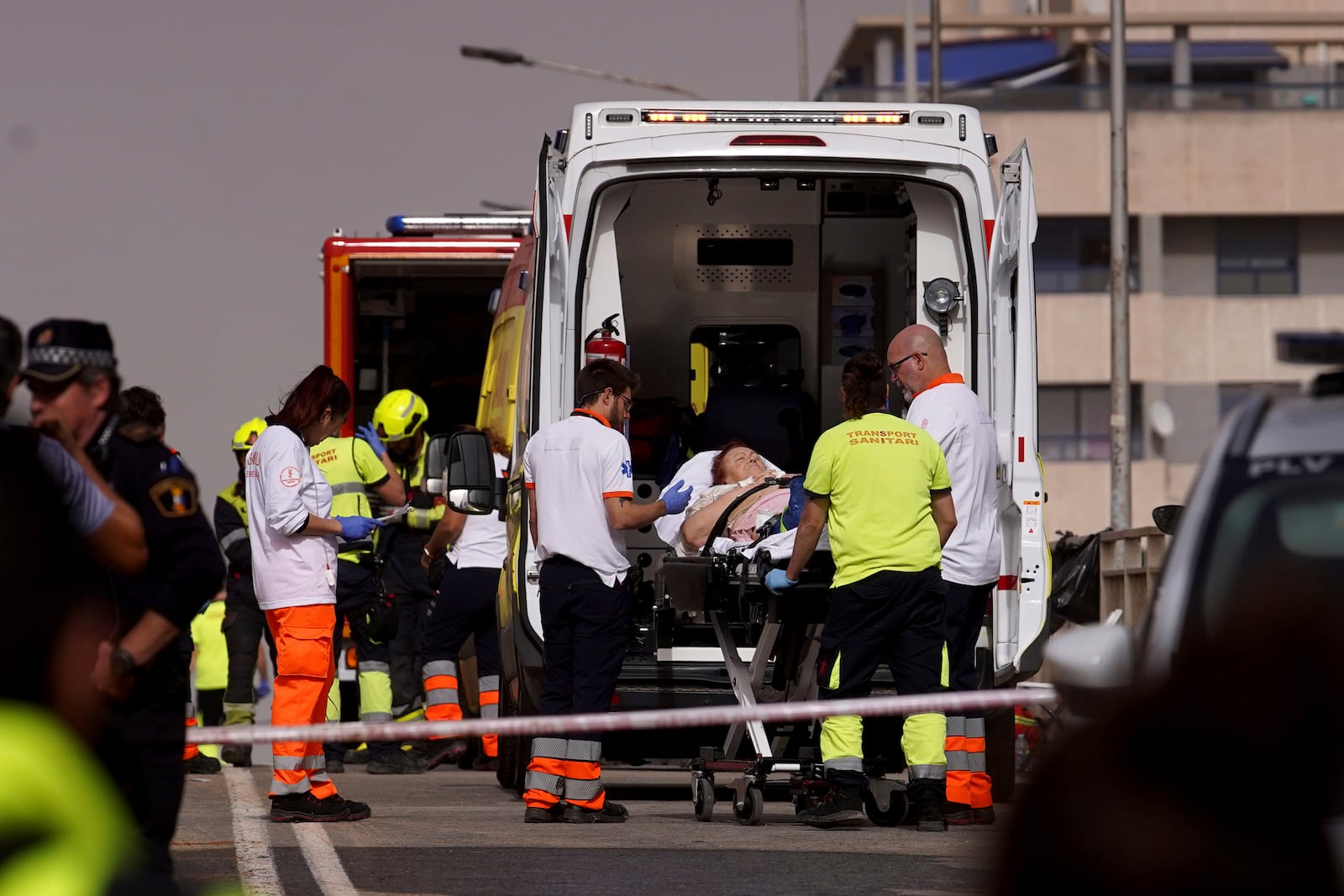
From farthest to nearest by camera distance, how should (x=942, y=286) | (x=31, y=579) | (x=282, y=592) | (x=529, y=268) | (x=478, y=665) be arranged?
1. (x=478, y=665)
2. (x=529, y=268)
3. (x=942, y=286)
4. (x=282, y=592)
5. (x=31, y=579)

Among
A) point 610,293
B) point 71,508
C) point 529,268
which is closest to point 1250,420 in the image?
point 71,508

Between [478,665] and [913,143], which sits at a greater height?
[913,143]

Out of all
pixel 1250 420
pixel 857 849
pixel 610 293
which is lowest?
pixel 857 849

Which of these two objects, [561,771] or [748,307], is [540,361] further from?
[748,307]

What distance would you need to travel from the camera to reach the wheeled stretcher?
917 centimetres

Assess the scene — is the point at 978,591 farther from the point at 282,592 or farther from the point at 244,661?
the point at 244,661

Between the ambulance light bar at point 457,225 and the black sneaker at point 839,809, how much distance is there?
6.98 metres

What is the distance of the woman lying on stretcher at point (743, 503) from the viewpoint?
32.0 feet

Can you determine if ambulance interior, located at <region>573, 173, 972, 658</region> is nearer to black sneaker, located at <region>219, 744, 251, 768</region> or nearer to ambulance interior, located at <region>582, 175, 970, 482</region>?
ambulance interior, located at <region>582, 175, 970, 482</region>

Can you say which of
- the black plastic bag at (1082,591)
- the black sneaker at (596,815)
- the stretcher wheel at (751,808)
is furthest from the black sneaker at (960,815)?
the black plastic bag at (1082,591)

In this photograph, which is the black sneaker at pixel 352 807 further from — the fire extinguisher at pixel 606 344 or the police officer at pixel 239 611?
the police officer at pixel 239 611

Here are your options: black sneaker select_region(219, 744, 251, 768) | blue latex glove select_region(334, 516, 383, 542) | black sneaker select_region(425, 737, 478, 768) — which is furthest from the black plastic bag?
blue latex glove select_region(334, 516, 383, 542)

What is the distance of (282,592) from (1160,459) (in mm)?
42250

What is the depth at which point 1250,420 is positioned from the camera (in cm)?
464
